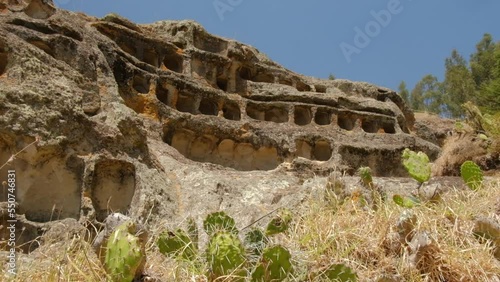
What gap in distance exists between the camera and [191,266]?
162 inches

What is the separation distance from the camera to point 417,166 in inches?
278

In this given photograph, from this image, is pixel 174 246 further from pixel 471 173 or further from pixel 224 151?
pixel 224 151

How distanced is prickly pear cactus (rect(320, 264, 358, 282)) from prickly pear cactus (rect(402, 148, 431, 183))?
10.9 feet

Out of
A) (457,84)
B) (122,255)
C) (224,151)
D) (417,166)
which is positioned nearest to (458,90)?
(457,84)

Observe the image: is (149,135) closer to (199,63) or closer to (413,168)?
(199,63)

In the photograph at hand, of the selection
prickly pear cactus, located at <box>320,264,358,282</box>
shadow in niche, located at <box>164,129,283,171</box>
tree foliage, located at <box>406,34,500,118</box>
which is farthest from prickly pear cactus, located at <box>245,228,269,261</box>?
tree foliage, located at <box>406,34,500,118</box>

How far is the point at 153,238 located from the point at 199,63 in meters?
14.2

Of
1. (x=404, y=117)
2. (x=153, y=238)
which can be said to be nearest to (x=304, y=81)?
(x=404, y=117)

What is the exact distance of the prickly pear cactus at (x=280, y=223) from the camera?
481 centimetres

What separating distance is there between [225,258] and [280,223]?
3.65 ft

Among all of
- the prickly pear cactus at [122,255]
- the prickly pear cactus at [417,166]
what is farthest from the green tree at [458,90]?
the prickly pear cactus at [122,255]

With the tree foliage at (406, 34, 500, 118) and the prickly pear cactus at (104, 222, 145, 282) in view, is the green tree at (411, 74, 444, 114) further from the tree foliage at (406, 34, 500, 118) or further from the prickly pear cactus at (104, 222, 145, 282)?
the prickly pear cactus at (104, 222, 145, 282)

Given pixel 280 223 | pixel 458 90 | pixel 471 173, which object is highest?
pixel 458 90

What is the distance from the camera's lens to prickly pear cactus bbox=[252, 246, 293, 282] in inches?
157
